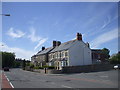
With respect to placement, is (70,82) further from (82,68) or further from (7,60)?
(7,60)

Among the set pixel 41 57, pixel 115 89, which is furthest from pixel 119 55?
pixel 115 89

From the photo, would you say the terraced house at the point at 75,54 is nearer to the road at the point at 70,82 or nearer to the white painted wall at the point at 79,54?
the white painted wall at the point at 79,54

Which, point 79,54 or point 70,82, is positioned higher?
point 79,54

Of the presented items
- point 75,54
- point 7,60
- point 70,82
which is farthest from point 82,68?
point 7,60

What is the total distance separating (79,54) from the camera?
57.5 m

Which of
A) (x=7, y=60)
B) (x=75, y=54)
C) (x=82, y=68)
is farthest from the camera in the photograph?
(x=7, y=60)

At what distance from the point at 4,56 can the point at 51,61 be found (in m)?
78.5

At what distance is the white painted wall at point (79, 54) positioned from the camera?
56.1 m

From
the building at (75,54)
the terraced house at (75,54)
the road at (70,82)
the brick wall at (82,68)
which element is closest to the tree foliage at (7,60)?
the terraced house at (75,54)

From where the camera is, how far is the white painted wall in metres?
56.1

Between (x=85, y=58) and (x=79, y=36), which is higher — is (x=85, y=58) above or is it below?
below

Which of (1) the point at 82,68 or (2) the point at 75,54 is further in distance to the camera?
(2) the point at 75,54

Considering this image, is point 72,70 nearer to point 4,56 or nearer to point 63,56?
point 63,56

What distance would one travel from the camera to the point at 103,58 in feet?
271
